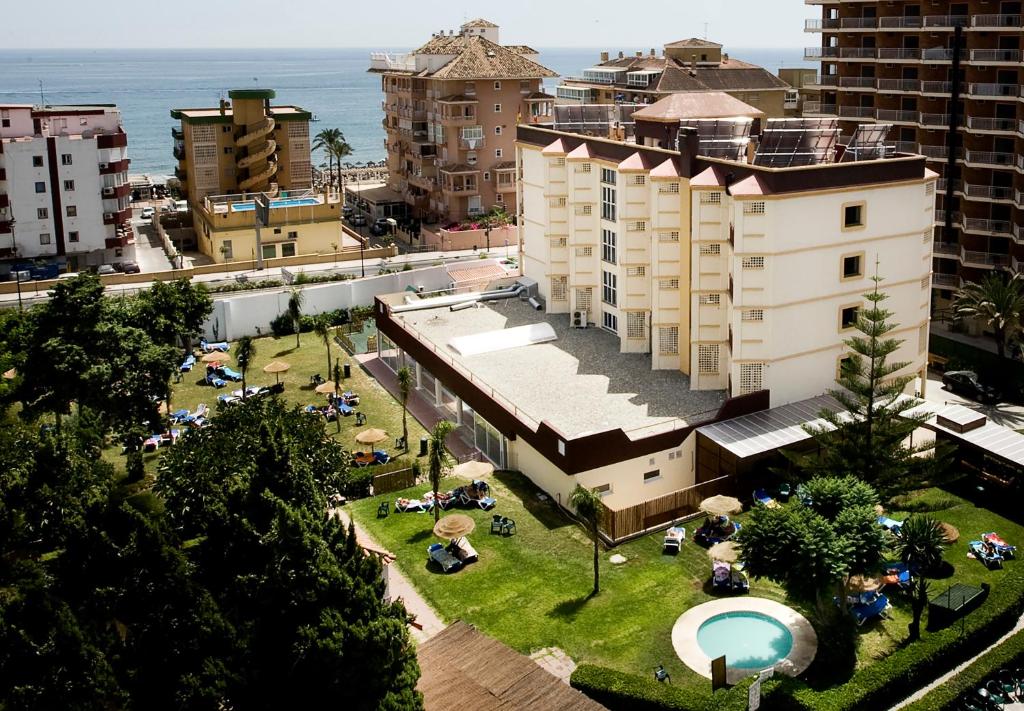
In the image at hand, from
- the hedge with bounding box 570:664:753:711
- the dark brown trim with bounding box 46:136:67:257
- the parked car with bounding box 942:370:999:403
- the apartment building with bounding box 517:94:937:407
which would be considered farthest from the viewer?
the dark brown trim with bounding box 46:136:67:257

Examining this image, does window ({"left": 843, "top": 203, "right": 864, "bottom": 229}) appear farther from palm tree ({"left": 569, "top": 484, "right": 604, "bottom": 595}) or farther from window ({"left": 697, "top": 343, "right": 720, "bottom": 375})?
palm tree ({"left": 569, "top": 484, "right": 604, "bottom": 595})

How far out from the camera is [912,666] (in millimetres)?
24734

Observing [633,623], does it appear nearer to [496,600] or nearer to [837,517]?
[496,600]

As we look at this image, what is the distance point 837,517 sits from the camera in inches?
1019

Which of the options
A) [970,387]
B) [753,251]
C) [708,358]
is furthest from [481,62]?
[753,251]

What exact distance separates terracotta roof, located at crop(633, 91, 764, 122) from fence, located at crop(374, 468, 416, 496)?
704 inches

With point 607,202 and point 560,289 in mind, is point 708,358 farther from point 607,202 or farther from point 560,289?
point 560,289

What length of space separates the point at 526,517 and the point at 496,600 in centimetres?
540

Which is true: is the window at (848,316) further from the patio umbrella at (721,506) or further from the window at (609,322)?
the window at (609,322)

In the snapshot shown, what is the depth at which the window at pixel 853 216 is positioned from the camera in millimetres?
Answer: 36438

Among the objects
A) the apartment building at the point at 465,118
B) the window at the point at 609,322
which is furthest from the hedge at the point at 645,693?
the apartment building at the point at 465,118

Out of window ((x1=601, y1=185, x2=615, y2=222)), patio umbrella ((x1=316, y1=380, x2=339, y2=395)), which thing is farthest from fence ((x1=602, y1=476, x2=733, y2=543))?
patio umbrella ((x1=316, y1=380, x2=339, y2=395))

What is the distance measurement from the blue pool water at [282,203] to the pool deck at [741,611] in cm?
5261

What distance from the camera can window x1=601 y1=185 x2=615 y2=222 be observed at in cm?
4459
